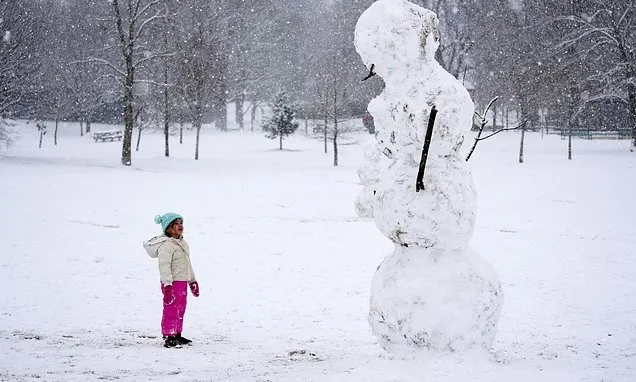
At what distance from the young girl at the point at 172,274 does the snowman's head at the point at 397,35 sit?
3267 millimetres

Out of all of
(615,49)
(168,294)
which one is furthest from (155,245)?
(615,49)

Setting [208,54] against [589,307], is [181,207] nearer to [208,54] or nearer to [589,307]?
[589,307]

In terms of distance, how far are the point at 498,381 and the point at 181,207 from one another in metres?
16.1

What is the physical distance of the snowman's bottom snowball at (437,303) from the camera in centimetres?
538

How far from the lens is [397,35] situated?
5.41 m

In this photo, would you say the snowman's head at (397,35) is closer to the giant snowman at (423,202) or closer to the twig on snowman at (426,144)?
the giant snowman at (423,202)

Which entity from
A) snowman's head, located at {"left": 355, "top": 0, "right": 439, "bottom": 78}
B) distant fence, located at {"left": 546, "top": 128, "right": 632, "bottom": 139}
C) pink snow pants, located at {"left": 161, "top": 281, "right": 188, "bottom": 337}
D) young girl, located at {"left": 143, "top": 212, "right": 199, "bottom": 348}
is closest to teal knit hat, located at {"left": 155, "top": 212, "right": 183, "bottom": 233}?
young girl, located at {"left": 143, "top": 212, "right": 199, "bottom": 348}

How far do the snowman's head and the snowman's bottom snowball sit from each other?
6.32 feet

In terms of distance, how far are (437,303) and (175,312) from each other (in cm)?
325

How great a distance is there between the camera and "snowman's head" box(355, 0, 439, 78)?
541 cm

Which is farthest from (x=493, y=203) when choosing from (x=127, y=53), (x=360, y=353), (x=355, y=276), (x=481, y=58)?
(x=481, y=58)

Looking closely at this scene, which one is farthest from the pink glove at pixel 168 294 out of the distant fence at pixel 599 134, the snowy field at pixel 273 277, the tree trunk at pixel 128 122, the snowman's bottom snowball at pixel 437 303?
the distant fence at pixel 599 134

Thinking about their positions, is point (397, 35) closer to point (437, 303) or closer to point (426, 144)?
point (426, 144)

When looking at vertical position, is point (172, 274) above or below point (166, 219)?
below
